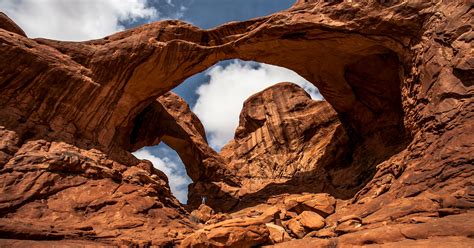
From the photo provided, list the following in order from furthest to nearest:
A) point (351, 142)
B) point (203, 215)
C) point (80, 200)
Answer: point (351, 142) → point (203, 215) → point (80, 200)

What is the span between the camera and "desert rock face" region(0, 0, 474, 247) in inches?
461

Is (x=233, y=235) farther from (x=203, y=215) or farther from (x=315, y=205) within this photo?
(x=203, y=215)

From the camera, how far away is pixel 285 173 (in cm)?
2830

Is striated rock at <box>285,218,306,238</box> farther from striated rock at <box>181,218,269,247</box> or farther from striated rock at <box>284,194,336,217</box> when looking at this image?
striated rock at <box>284,194,336,217</box>

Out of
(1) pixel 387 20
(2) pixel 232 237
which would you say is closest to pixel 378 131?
(1) pixel 387 20

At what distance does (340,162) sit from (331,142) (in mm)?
1737

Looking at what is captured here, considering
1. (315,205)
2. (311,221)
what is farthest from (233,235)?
(315,205)

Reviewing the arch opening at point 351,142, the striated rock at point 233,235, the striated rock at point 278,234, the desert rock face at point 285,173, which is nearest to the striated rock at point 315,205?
the desert rock face at point 285,173

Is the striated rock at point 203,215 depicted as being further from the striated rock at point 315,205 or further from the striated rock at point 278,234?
the striated rock at point 278,234

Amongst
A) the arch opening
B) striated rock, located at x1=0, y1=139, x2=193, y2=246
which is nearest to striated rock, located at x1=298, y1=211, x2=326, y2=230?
striated rock, located at x1=0, y1=139, x2=193, y2=246

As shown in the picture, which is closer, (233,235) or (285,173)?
(233,235)

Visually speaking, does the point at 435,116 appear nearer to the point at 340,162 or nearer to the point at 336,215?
the point at 336,215

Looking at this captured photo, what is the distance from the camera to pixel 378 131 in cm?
2206

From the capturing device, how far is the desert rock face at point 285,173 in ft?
38.4
